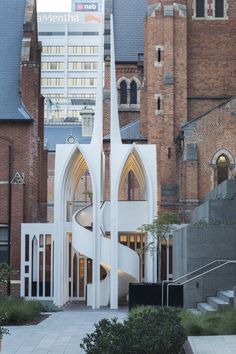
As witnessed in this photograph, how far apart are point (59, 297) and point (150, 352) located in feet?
59.3

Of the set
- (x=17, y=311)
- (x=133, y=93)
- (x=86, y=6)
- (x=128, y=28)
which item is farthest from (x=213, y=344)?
(x=86, y=6)

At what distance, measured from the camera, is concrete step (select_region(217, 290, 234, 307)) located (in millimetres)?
20009

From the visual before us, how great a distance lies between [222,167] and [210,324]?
28538 millimetres

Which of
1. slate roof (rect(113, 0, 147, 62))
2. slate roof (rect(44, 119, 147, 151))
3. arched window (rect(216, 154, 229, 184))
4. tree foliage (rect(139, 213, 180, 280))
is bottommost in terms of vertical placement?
tree foliage (rect(139, 213, 180, 280))

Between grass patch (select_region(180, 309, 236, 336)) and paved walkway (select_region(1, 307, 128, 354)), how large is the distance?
8.22ft

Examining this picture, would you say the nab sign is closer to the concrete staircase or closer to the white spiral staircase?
the white spiral staircase

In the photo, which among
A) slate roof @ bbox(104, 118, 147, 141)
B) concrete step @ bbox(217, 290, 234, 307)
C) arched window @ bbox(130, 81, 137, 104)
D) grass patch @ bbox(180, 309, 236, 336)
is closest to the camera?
grass patch @ bbox(180, 309, 236, 336)

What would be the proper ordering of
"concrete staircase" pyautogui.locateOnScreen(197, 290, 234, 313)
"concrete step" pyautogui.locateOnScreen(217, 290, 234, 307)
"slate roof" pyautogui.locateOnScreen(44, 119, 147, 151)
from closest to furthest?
"concrete step" pyautogui.locateOnScreen(217, 290, 234, 307), "concrete staircase" pyautogui.locateOnScreen(197, 290, 234, 313), "slate roof" pyautogui.locateOnScreen(44, 119, 147, 151)

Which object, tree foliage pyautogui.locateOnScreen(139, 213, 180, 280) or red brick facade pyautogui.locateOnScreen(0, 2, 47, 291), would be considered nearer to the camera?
tree foliage pyautogui.locateOnScreen(139, 213, 180, 280)

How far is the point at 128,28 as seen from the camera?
59938 mm

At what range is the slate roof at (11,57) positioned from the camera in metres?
37.2

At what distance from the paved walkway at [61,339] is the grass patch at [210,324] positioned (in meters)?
0.86

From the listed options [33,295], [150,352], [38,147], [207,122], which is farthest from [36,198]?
→ [150,352]

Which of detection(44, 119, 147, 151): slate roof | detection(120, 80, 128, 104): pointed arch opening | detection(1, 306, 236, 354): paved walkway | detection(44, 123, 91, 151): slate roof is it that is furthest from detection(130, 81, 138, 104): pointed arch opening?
detection(1, 306, 236, 354): paved walkway
